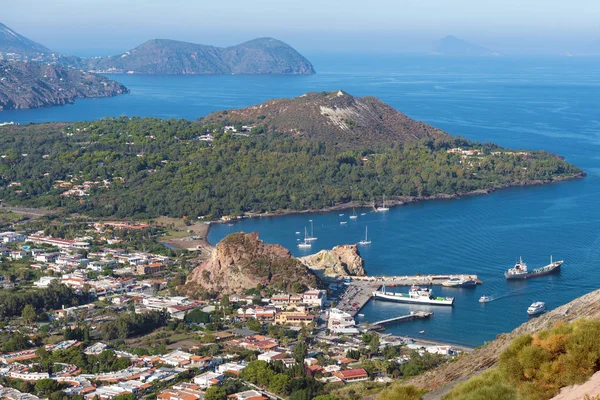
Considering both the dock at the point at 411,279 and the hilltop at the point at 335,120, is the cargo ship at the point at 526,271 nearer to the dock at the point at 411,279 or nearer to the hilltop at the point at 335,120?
the dock at the point at 411,279

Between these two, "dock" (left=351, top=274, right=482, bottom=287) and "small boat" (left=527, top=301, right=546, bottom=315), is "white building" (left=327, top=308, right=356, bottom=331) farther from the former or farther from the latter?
"small boat" (left=527, top=301, right=546, bottom=315)

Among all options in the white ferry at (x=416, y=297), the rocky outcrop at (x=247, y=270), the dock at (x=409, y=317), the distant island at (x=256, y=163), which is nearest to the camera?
the dock at (x=409, y=317)

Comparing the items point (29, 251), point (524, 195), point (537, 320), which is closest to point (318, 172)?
point (524, 195)

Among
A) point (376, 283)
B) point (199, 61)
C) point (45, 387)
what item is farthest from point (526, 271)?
point (199, 61)

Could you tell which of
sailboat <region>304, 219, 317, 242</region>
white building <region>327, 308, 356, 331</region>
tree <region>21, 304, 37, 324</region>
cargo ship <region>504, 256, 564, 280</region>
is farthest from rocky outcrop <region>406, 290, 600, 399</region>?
sailboat <region>304, 219, 317, 242</region>

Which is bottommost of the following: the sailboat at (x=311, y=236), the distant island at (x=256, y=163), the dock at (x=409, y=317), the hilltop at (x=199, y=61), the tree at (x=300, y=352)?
the dock at (x=409, y=317)

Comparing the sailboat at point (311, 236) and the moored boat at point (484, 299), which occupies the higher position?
the moored boat at point (484, 299)

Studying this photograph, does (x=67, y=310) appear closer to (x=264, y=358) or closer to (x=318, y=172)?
(x=264, y=358)

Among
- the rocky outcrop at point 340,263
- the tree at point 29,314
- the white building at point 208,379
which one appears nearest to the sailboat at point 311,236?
the rocky outcrop at point 340,263
